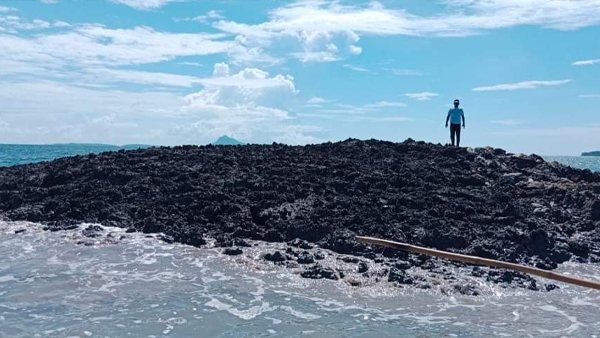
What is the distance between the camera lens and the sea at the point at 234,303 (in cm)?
841

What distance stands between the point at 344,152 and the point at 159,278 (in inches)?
412

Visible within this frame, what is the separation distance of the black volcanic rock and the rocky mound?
0.03 m

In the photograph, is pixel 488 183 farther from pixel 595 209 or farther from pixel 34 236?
pixel 34 236

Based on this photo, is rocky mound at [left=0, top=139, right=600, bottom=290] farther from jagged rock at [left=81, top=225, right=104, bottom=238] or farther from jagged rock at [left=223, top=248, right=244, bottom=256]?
jagged rock at [left=223, top=248, right=244, bottom=256]

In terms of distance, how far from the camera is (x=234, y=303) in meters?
9.45

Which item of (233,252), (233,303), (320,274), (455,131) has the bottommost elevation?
(233,303)

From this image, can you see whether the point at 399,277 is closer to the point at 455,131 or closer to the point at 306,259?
the point at 306,259

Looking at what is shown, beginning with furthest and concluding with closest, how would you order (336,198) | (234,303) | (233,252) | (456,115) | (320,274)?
(456,115) < (336,198) < (233,252) < (320,274) < (234,303)

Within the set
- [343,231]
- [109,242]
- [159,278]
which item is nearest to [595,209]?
[343,231]

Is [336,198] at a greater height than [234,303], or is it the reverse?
[336,198]

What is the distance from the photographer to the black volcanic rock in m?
12.9

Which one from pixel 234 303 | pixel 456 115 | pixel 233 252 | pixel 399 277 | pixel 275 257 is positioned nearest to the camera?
pixel 234 303

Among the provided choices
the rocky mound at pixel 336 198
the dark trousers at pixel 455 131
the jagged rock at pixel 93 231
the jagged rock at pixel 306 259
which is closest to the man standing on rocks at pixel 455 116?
the dark trousers at pixel 455 131

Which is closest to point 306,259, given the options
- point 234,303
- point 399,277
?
point 399,277
